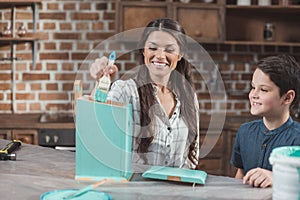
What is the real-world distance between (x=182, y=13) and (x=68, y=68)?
1045 mm

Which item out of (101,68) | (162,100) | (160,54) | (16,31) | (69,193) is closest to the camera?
(69,193)

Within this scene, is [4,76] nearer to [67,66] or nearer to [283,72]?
[67,66]

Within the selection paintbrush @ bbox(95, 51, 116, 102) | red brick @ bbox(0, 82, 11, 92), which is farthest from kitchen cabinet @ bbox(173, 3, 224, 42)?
paintbrush @ bbox(95, 51, 116, 102)

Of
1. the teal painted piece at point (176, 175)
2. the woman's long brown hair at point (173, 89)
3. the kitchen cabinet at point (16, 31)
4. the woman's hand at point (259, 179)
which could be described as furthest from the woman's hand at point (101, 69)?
the kitchen cabinet at point (16, 31)

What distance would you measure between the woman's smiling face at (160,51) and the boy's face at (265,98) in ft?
1.19

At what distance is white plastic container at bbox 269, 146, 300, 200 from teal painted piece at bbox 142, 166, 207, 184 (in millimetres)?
328

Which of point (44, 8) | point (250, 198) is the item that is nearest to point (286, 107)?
point (250, 198)

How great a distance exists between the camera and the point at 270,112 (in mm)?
2223

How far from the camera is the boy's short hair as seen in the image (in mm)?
2223

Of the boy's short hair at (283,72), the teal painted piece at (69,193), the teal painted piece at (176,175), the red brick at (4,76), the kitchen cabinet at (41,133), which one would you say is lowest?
the kitchen cabinet at (41,133)

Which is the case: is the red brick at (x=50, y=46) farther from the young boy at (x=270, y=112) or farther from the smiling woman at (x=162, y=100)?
the young boy at (x=270, y=112)

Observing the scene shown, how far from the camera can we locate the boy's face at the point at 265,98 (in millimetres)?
2195

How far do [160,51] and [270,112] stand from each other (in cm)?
55

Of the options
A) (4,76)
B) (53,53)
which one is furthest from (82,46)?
(4,76)
